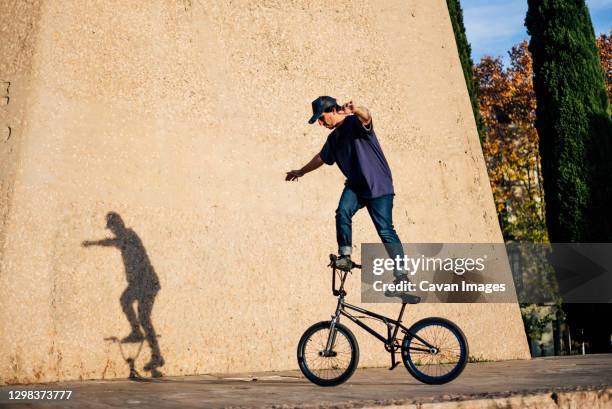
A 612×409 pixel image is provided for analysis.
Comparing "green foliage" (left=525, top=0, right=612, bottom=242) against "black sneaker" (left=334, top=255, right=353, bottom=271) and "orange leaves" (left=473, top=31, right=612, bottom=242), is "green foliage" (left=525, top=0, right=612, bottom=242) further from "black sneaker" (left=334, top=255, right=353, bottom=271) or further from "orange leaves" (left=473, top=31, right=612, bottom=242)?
"black sneaker" (left=334, top=255, right=353, bottom=271)

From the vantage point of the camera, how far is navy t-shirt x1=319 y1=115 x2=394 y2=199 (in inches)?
204

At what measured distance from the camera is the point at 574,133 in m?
14.5

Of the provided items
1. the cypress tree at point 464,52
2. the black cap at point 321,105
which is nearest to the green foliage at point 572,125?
the cypress tree at point 464,52

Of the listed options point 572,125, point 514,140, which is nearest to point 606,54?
point 514,140

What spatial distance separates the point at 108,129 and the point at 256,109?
1503 millimetres

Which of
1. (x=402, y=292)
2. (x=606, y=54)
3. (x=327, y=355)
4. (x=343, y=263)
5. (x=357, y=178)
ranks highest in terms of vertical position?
(x=606, y=54)

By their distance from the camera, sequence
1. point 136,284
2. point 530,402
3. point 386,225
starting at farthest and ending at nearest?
point 136,284 < point 386,225 < point 530,402

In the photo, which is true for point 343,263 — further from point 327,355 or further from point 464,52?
point 464,52

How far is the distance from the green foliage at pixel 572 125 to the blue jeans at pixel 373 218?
10.2 metres

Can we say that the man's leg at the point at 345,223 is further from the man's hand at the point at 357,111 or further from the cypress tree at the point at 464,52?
the cypress tree at the point at 464,52

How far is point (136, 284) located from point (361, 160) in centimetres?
226

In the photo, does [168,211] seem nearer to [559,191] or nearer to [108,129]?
[108,129]

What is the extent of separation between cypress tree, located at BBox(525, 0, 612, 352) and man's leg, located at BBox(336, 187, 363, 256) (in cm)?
1035

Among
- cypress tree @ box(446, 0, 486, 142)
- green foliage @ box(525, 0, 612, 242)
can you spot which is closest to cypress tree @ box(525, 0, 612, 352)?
green foliage @ box(525, 0, 612, 242)
